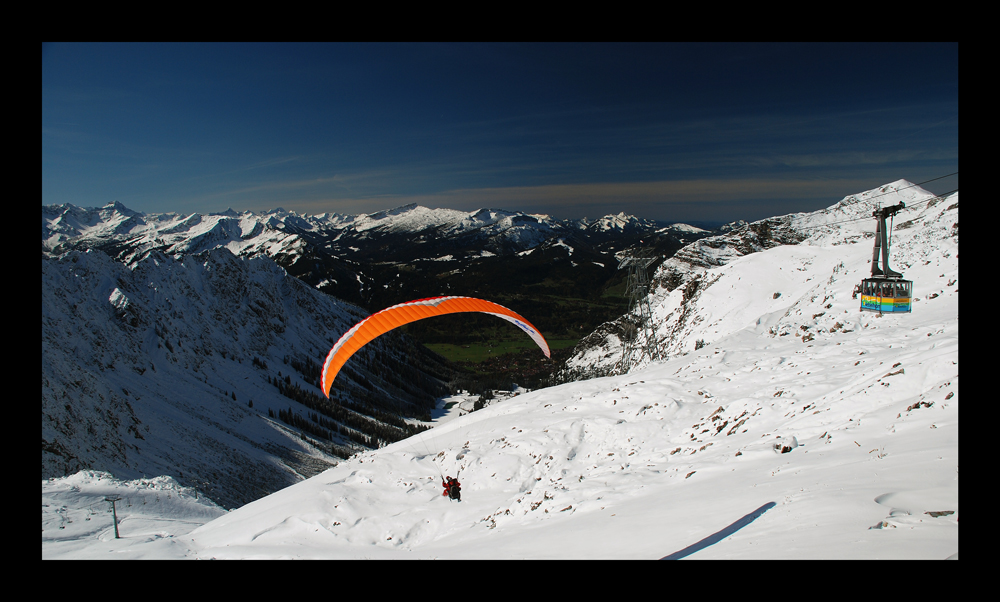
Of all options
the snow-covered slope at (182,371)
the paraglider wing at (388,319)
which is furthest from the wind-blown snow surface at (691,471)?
the snow-covered slope at (182,371)

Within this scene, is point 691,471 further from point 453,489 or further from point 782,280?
point 782,280

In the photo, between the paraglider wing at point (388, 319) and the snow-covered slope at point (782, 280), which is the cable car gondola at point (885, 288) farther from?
the paraglider wing at point (388, 319)

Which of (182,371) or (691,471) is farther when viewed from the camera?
(182,371)

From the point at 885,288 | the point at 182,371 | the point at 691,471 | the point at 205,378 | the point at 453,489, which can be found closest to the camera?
the point at 691,471

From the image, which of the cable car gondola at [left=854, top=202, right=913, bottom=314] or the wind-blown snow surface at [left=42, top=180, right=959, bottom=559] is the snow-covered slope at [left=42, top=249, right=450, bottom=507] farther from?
the cable car gondola at [left=854, top=202, right=913, bottom=314]

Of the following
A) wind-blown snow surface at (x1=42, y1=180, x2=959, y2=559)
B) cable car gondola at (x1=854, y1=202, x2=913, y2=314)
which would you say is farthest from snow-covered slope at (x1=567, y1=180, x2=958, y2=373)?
cable car gondola at (x1=854, y1=202, x2=913, y2=314)

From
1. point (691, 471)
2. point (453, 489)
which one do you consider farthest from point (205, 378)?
point (691, 471)
